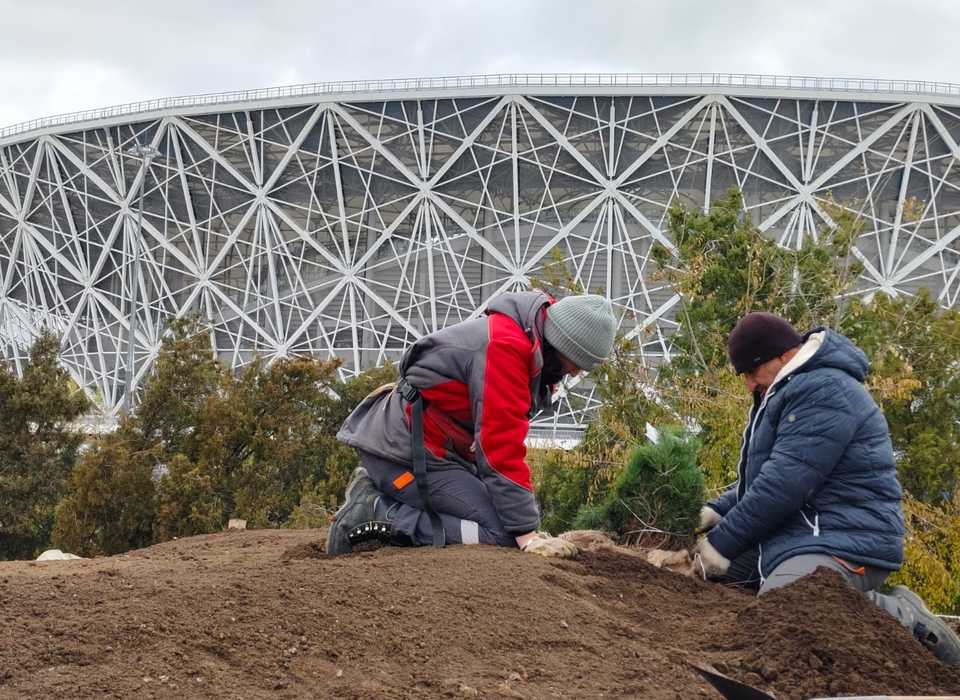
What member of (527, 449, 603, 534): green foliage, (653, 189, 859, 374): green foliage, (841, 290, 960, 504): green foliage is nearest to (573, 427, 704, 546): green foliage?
(527, 449, 603, 534): green foliage

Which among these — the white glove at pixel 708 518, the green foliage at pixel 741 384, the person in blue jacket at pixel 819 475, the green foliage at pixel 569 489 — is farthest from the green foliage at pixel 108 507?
the person in blue jacket at pixel 819 475

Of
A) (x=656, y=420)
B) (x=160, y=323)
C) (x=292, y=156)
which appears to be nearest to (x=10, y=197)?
(x=160, y=323)

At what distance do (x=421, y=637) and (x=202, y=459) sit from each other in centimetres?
1283

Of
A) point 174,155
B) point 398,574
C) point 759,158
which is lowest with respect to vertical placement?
point 398,574

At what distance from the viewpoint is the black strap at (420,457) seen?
5.34 m

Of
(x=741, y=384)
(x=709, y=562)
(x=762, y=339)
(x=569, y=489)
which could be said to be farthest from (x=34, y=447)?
(x=762, y=339)

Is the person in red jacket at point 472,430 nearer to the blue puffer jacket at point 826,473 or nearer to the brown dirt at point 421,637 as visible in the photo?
the brown dirt at point 421,637

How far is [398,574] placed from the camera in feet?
14.1

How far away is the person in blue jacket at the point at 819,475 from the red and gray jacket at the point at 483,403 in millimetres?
1004

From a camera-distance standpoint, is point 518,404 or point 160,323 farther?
point 160,323

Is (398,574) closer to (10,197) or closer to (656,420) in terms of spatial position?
(656,420)

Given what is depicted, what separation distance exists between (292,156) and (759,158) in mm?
13645

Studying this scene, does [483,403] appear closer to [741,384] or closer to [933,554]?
[741,384]

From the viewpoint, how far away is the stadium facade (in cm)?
3048
